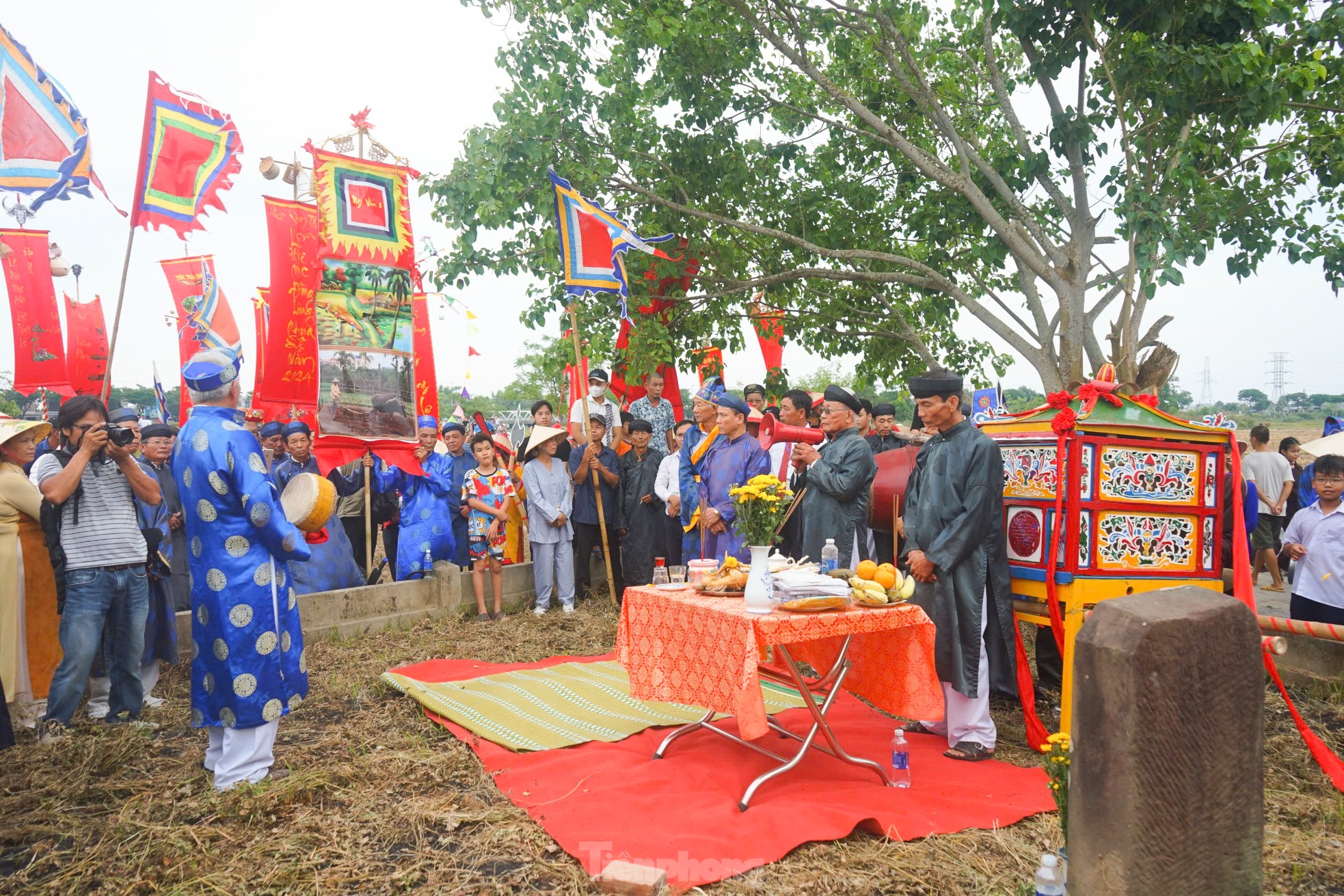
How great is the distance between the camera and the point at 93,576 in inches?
181

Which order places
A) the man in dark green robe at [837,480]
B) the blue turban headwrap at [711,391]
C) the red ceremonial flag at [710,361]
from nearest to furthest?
the man in dark green robe at [837,480] → the blue turban headwrap at [711,391] → the red ceremonial flag at [710,361]

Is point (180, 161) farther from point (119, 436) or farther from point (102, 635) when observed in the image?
point (102, 635)

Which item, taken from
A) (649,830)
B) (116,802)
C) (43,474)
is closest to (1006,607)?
(649,830)

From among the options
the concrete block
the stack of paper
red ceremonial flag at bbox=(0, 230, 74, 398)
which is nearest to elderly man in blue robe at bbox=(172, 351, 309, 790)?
the concrete block

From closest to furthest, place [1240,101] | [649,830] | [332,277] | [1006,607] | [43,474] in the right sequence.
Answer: [649,830] → [1006,607] → [43,474] → [1240,101] → [332,277]

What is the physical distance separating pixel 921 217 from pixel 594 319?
3.94m

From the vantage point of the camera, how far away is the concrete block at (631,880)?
9.32ft

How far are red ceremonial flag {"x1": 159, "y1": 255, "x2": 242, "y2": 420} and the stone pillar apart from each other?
28.7ft

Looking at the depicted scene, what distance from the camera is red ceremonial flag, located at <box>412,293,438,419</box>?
33.6 feet

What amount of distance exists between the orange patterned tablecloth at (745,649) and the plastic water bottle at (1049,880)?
4.40 feet

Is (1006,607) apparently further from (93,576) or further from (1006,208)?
(1006,208)

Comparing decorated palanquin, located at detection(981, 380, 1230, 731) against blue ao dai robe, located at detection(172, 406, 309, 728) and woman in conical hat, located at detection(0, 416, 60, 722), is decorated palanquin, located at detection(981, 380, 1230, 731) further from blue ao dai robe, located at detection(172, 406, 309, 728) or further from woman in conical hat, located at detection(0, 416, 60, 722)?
woman in conical hat, located at detection(0, 416, 60, 722)

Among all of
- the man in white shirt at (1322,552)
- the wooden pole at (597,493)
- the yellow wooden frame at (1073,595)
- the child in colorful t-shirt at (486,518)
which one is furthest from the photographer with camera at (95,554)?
the man in white shirt at (1322,552)

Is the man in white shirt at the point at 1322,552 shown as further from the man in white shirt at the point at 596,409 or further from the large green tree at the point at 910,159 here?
the man in white shirt at the point at 596,409
